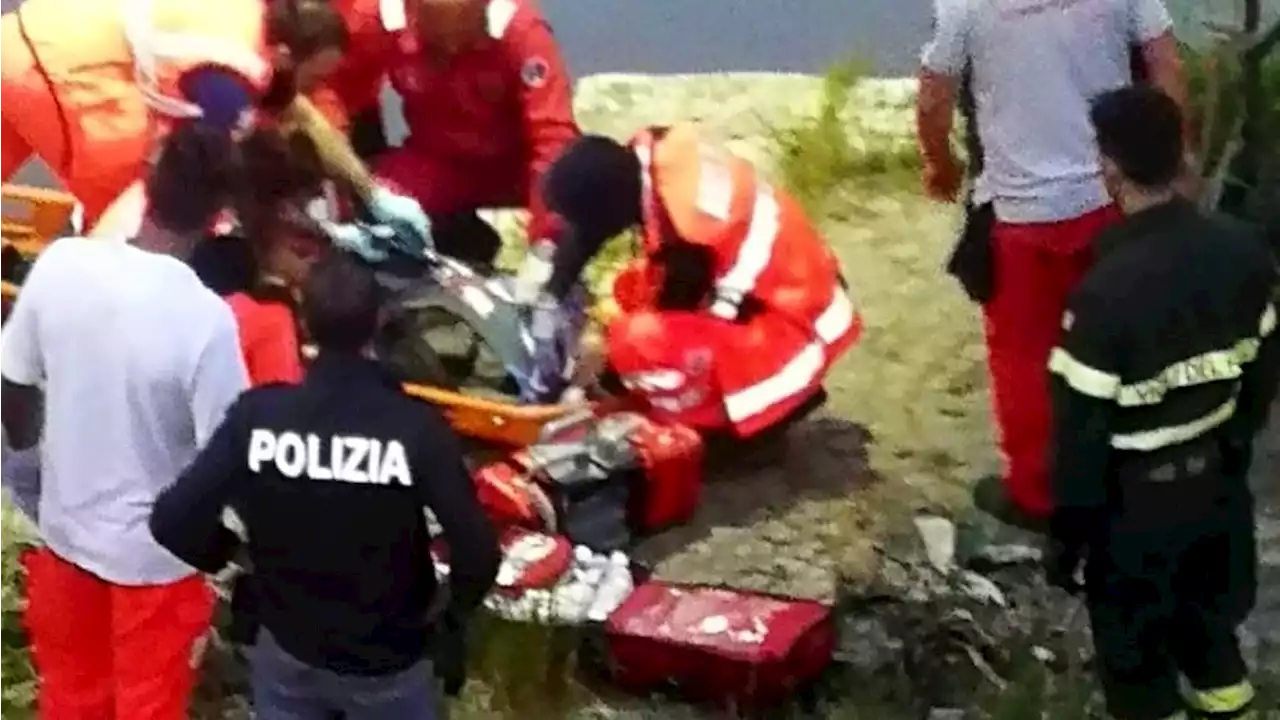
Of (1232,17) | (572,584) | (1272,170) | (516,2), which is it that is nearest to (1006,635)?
(572,584)

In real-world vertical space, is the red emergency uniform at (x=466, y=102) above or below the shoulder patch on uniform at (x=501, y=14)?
below

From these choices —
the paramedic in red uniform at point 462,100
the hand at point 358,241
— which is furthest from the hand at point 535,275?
the hand at point 358,241

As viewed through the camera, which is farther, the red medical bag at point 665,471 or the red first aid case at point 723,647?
the red medical bag at point 665,471

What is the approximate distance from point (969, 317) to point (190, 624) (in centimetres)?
203

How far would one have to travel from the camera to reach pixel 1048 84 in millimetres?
2969

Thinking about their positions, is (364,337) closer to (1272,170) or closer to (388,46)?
(388,46)

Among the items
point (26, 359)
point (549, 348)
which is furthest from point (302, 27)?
point (26, 359)

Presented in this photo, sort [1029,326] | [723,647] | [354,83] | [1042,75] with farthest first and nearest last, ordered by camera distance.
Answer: [354,83]
[1029,326]
[1042,75]
[723,647]

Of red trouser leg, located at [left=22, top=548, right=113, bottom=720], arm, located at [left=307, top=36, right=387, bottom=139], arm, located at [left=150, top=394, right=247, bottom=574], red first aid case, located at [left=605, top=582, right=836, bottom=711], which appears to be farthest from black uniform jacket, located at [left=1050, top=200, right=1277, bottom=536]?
arm, located at [left=307, top=36, right=387, bottom=139]

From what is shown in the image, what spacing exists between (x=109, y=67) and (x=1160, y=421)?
1741 millimetres

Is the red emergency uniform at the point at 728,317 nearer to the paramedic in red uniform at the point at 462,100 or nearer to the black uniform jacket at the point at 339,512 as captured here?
the paramedic in red uniform at the point at 462,100

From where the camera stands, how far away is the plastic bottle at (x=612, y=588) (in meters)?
2.95

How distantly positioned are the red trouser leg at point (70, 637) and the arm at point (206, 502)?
30 centimetres

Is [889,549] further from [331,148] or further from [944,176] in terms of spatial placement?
[331,148]
